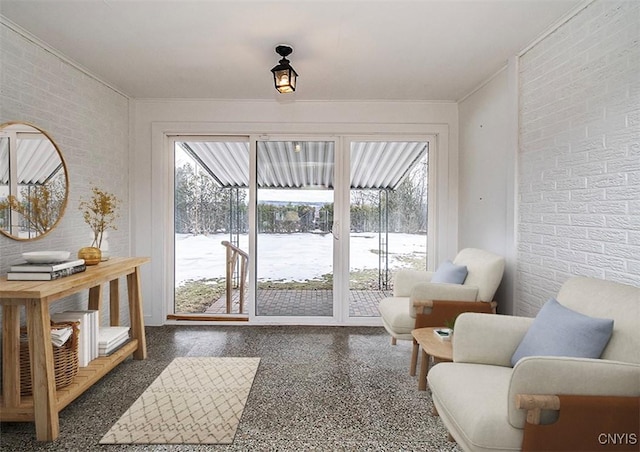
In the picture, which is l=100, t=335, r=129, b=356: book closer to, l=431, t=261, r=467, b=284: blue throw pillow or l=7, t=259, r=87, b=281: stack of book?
l=7, t=259, r=87, b=281: stack of book

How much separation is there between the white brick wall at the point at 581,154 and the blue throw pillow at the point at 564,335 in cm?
45

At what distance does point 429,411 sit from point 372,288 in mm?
1932

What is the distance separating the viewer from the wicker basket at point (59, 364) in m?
2.13

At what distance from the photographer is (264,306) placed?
159 inches

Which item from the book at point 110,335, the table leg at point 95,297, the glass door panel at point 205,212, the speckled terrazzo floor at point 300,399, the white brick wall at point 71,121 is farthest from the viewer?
the glass door panel at point 205,212

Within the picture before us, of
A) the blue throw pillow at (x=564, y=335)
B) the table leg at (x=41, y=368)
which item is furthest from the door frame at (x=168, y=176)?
the blue throw pillow at (x=564, y=335)

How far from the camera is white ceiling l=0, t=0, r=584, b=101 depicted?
213 cm

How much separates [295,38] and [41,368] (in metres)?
2.49

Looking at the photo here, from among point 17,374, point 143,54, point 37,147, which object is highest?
point 143,54

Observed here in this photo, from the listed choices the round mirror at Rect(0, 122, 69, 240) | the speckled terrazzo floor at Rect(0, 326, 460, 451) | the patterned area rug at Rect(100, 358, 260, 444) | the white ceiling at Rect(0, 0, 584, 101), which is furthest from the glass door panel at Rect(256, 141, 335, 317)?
the round mirror at Rect(0, 122, 69, 240)

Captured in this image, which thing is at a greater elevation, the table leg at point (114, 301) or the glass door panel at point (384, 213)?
the glass door panel at point (384, 213)

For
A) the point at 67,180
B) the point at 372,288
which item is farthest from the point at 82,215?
the point at 372,288

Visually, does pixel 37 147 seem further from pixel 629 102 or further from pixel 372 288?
pixel 629 102

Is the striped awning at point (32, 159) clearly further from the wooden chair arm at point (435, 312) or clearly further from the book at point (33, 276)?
the wooden chair arm at point (435, 312)
